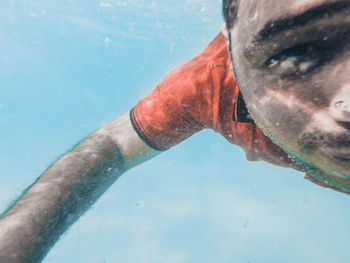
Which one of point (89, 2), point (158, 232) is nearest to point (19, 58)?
point (89, 2)

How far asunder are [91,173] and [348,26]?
1489 millimetres

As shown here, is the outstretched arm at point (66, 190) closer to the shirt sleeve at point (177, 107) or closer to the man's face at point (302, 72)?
the shirt sleeve at point (177, 107)

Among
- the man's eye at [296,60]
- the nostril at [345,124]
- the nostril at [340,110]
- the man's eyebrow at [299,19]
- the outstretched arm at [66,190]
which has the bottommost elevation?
the outstretched arm at [66,190]

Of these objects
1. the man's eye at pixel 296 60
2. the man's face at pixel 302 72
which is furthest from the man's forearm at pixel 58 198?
the man's eye at pixel 296 60

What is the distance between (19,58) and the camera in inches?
1312

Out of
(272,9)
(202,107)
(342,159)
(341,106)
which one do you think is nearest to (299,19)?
(272,9)

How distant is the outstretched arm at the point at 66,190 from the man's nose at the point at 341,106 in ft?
4.38

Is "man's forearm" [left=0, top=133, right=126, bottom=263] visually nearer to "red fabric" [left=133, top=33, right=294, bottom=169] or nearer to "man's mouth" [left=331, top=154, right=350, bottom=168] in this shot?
"red fabric" [left=133, top=33, right=294, bottom=169]

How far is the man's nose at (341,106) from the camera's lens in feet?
1.75

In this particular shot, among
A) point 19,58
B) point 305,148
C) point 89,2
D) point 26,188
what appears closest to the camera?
point 305,148

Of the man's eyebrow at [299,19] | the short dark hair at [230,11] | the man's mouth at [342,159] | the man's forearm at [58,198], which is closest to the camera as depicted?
the man's eyebrow at [299,19]

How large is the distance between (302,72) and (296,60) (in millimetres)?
38

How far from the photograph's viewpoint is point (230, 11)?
80 cm

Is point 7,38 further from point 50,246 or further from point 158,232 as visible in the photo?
point 50,246
